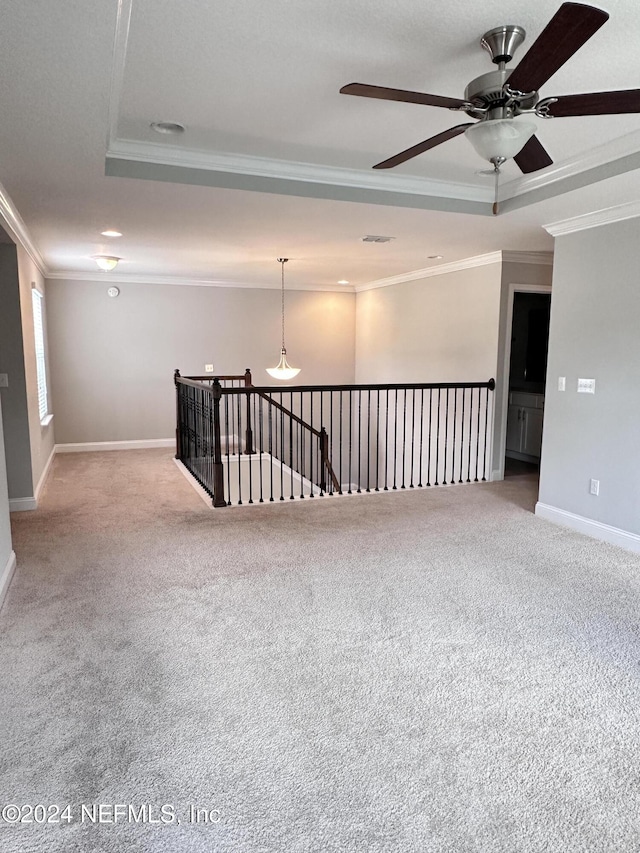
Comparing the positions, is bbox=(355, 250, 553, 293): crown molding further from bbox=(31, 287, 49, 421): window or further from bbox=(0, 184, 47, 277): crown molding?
bbox=(31, 287, 49, 421): window

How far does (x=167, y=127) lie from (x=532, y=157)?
1.90m

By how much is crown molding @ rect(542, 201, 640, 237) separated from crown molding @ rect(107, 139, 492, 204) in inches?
26.0

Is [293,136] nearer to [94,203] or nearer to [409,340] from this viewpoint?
[94,203]

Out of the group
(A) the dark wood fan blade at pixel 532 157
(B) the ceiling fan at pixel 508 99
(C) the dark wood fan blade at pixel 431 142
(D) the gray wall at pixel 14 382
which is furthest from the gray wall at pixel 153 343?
(B) the ceiling fan at pixel 508 99

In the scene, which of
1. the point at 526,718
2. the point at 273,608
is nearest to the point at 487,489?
the point at 273,608

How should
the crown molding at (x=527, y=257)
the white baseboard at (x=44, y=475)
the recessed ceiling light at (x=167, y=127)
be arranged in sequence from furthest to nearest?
the crown molding at (x=527, y=257), the white baseboard at (x=44, y=475), the recessed ceiling light at (x=167, y=127)

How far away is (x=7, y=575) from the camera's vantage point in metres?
3.19

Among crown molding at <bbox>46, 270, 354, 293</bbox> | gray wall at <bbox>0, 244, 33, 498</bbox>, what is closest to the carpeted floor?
gray wall at <bbox>0, 244, 33, 498</bbox>

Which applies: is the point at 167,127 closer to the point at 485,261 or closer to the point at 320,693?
the point at 320,693

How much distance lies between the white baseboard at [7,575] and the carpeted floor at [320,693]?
0.23ft

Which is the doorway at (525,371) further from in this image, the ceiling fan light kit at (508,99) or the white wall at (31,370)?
the white wall at (31,370)

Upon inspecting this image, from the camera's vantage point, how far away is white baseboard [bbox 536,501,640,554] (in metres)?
3.95

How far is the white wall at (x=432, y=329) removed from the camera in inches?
231

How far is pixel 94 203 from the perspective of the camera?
3854mm
